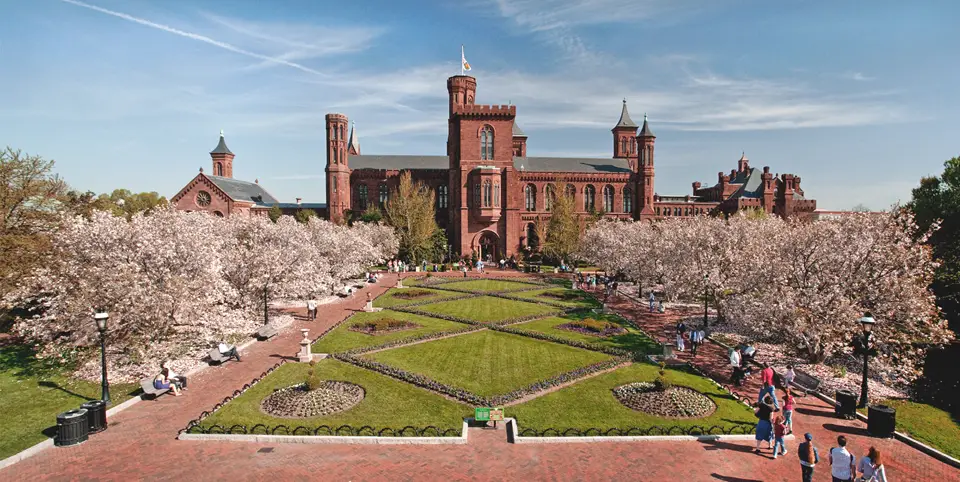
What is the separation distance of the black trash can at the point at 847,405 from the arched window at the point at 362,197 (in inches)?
2472

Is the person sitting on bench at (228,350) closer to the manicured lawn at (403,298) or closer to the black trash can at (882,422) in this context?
the manicured lawn at (403,298)

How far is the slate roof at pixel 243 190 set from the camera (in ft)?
206

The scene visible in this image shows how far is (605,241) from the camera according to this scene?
4559 cm

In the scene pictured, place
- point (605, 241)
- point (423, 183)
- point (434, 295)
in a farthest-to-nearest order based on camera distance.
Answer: point (423, 183) → point (605, 241) → point (434, 295)

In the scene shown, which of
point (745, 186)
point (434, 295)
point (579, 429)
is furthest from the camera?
point (745, 186)

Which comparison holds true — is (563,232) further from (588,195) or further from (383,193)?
(383,193)

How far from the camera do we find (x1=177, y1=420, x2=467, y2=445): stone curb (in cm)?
1303

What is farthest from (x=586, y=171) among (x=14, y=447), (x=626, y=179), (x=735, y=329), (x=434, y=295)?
(x=14, y=447)

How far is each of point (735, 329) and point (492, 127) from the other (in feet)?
140

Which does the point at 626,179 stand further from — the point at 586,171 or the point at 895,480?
the point at 895,480

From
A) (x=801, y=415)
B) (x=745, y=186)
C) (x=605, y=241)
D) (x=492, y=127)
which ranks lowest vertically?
(x=801, y=415)

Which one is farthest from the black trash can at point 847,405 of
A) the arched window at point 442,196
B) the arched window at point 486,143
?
the arched window at point 442,196

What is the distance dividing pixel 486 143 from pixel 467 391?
49.3 metres

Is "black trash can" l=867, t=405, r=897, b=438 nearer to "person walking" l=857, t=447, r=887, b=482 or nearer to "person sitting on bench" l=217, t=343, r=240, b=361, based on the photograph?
"person walking" l=857, t=447, r=887, b=482
